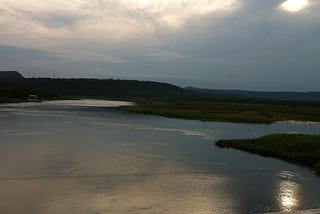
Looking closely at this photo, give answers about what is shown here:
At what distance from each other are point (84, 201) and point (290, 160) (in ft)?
39.8

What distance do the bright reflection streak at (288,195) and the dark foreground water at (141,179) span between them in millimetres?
29

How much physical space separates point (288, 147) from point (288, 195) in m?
9.67

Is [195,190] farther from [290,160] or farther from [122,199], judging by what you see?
[290,160]

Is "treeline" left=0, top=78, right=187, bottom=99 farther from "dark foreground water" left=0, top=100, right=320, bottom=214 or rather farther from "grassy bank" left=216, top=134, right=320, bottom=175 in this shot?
"dark foreground water" left=0, top=100, right=320, bottom=214

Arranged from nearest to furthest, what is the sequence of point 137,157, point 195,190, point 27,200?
point 27,200, point 195,190, point 137,157

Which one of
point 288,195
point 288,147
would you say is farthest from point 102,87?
point 288,195

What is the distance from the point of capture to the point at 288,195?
47.4 feet

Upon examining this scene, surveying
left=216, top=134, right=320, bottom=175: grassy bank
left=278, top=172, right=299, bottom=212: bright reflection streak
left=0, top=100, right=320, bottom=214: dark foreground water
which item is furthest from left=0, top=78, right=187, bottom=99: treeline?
left=278, top=172, right=299, bottom=212: bright reflection streak

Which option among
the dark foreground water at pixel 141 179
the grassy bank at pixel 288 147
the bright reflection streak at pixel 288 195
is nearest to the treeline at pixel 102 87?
the grassy bank at pixel 288 147

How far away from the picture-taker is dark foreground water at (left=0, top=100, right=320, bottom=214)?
1261 centimetres

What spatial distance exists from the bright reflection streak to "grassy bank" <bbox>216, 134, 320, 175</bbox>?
8.70 feet

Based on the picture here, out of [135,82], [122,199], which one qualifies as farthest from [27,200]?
[135,82]

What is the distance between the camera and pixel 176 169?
18.2 meters

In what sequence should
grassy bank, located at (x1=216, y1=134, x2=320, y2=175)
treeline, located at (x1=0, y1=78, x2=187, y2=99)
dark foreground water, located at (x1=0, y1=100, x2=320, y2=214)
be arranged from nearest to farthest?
dark foreground water, located at (x1=0, y1=100, x2=320, y2=214), grassy bank, located at (x1=216, y1=134, x2=320, y2=175), treeline, located at (x1=0, y1=78, x2=187, y2=99)
